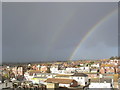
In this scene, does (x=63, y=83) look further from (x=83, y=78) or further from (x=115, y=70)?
(x=115, y=70)

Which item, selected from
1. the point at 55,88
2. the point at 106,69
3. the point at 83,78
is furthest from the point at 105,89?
the point at 106,69

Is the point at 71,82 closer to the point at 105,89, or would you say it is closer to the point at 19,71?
the point at 105,89

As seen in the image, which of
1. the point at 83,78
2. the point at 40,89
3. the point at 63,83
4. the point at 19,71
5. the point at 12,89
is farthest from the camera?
the point at 19,71

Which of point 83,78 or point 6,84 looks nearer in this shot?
point 6,84

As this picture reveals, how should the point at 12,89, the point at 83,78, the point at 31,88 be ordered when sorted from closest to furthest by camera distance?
1. the point at 12,89
2. the point at 31,88
3. the point at 83,78

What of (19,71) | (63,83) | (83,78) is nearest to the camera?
(63,83)

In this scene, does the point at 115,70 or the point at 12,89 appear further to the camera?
the point at 115,70

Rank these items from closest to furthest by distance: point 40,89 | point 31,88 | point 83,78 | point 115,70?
point 31,88 → point 40,89 → point 83,78 → point 115,70

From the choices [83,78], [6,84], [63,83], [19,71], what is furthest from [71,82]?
[19,71]
